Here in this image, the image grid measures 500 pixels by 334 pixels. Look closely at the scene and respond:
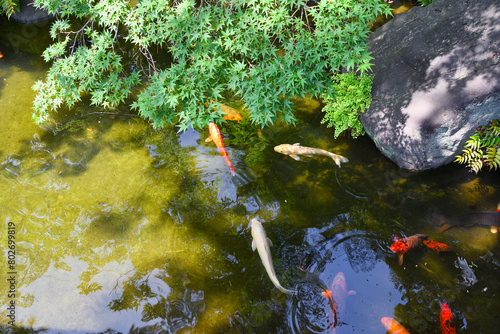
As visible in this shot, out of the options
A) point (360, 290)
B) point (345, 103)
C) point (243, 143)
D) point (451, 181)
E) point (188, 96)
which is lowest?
point (360, 290)

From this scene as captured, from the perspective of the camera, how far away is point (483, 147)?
5184 mm

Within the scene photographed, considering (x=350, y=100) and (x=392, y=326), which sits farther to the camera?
(x=350, y=100)

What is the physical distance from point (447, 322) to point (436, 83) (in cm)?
351

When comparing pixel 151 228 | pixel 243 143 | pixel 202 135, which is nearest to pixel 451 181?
pixel 243 143

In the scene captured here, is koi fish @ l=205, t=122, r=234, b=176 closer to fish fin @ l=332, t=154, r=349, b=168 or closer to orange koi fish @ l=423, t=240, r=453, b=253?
fish fin @ l=332, t=154, r=349, b=168

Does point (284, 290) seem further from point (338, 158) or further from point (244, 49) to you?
point (244, 49)

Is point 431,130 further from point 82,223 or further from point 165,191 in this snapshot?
point 82,223

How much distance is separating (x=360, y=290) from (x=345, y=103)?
3.02 meters

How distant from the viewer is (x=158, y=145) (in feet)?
19.8

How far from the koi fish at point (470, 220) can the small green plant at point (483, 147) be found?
69 centimetres

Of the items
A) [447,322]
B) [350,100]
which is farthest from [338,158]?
[447,322]

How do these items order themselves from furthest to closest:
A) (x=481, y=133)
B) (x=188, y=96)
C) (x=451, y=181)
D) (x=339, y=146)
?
1. (x=339, y=146)
2. (x=451, y=181)
3. (x=481, y=133)
4. (x=188, y=96)

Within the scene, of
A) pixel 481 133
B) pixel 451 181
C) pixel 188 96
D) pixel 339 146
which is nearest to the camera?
pixel 188 96

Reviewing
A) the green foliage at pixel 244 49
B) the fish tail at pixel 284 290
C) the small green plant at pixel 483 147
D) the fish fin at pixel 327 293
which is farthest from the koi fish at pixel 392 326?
the green foliage at pixel 244 49
